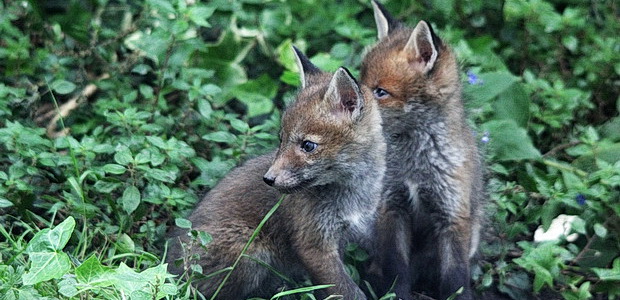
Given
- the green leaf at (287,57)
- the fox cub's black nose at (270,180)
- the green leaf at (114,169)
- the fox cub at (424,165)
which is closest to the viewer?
the fox cub's black nose at (270,180)

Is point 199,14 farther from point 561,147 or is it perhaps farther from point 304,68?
point 561,147

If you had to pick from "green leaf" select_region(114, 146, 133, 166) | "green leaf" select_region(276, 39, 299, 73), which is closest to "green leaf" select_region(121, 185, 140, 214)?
"green leaf" select_region(114, 146, 133, 166)

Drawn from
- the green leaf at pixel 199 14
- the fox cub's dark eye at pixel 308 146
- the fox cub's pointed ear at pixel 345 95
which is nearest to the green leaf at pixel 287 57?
the green leaf at pixel 199 14

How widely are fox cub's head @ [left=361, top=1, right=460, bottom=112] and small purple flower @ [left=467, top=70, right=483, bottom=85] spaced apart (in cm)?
100

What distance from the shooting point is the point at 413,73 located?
634 cm

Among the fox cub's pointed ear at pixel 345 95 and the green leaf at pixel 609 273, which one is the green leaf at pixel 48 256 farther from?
the green leaf at pixel 609 273

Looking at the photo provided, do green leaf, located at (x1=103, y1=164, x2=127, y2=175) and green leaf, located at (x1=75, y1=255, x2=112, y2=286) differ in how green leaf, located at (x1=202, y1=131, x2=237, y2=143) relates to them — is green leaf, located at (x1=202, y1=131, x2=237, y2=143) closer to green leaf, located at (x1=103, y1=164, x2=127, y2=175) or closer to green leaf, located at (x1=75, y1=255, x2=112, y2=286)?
green leaf, located at (x1=103, y1=164, x2=127, y2=175)

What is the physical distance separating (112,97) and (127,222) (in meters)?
1.92

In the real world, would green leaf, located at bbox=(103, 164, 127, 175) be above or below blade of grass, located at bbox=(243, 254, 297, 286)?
above

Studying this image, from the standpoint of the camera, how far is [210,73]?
7695 mm

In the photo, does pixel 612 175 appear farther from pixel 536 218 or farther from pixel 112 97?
pixel 112 97

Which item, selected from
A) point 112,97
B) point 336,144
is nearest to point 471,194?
point 336,144

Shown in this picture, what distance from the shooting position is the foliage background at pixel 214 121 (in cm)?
614

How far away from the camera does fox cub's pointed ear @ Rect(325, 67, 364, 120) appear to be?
18.6 ft
